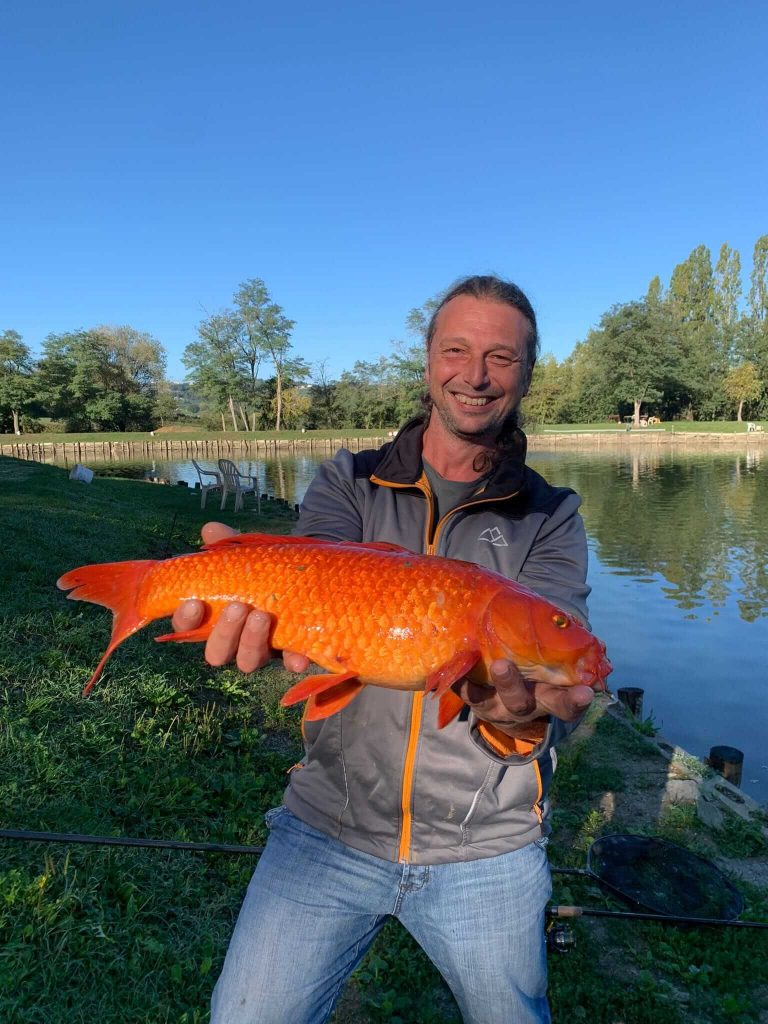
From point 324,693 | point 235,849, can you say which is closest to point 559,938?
point 235,849

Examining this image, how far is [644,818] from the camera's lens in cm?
447

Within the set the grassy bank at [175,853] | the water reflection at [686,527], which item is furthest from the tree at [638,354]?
the grassy bank at [175,853]

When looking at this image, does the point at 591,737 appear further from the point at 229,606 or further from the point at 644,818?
the point at 229,606

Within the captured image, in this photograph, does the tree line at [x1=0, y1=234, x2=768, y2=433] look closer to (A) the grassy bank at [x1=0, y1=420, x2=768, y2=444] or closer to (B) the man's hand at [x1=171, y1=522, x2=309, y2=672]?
(A) the grassy bank at [x1=0, y1=420, x2=768, y2=444]

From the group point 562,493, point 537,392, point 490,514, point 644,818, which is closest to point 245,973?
point 490,514

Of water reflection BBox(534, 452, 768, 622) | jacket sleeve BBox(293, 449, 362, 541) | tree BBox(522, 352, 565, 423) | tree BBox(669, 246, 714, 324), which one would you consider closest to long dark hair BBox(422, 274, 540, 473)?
jacket sleeve BBox(293, 449, 362, 541)

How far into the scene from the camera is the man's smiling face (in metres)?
2.56

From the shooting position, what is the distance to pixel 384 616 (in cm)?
190

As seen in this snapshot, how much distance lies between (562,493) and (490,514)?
1.16 feet

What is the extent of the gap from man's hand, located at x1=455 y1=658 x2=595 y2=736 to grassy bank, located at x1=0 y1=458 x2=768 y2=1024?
66.9 inches

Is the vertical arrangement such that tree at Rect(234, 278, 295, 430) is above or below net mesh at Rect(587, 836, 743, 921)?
above

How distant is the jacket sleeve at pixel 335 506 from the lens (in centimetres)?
248

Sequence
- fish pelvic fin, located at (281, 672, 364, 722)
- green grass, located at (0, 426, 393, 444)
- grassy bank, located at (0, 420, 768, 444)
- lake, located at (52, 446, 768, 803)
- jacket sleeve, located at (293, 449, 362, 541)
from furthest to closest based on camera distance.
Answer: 1. grassy bank, located at (0, 420, 768, 444)
2. green grass, located at (0, 426, 393, 444)
3. lake, located at (52, 446, 768, 803)
4. jacket sleeve, located at (293, 449, 362, 541)
5. fish pelvic fin, located at (281, 672, 364, 722)

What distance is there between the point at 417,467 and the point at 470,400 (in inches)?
14.1
